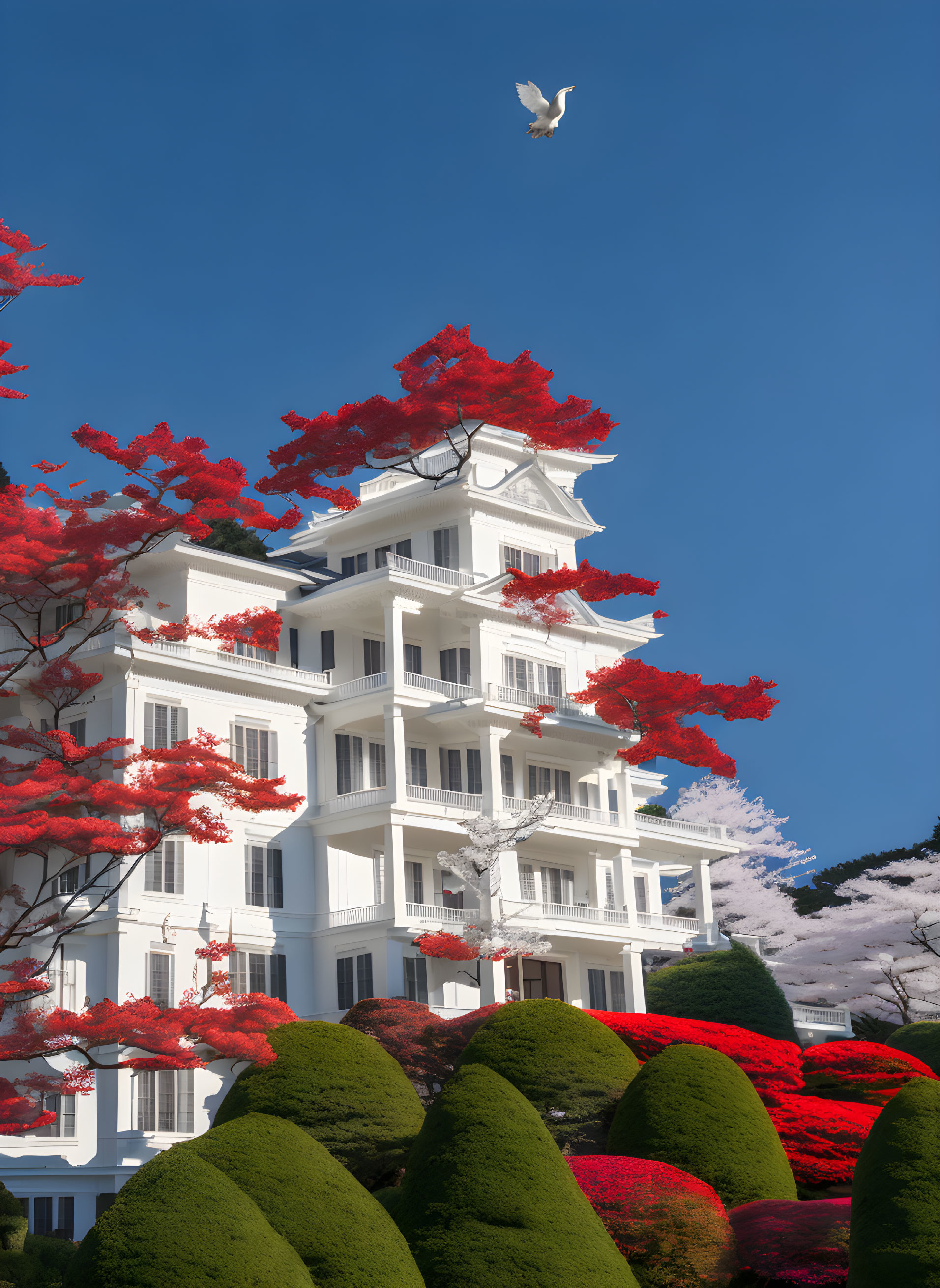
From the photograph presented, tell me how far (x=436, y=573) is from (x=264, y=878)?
429 inches

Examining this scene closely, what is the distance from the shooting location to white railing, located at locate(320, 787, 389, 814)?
42.4 meters

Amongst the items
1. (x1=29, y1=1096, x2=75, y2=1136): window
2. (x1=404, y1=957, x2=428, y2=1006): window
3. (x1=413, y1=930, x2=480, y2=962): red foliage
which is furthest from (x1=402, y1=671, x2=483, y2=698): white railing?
(x1=29, y1=1096, x2=75, y2=1136): window

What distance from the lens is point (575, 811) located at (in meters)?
46.5

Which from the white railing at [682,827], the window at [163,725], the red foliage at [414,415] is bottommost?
the white railing at [682,827]

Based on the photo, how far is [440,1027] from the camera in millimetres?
31062

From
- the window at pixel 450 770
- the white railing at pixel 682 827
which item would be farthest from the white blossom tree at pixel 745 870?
the window at pixel 450 770

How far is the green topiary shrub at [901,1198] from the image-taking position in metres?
13.0

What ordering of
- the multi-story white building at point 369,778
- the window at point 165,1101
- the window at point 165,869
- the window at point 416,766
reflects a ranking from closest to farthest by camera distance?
1. the window at point 165,1101
2. the multi-story white building at point 369,778
3. the window at point 165,869
4. the window at point 416,766

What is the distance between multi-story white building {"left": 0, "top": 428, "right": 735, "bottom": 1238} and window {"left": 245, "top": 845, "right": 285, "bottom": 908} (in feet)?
0.30

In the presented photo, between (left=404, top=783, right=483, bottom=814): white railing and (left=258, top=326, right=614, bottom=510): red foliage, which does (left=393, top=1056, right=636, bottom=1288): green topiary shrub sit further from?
(left=258, top=326, right=614, bottom=510): red foliage

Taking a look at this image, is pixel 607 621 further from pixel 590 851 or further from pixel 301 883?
pixel 301 883

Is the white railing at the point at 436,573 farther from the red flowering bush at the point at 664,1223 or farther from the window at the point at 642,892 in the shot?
the red flowering bush at the point at 664,1223

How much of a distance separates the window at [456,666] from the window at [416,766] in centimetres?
257

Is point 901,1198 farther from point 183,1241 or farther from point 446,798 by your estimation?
point 446,798
